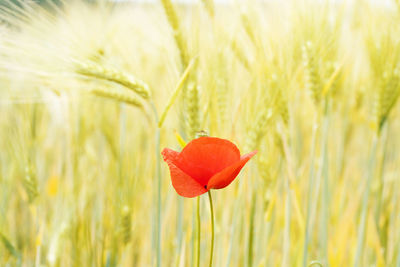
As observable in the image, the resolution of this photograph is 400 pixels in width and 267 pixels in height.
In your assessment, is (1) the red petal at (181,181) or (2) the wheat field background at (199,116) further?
(2) the wheat field background at (199,116)

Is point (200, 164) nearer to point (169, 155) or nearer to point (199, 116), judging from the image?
point (169, 155)

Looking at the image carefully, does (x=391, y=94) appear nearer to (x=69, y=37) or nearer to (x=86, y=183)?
(x=69, y=37)

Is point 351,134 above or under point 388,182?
above

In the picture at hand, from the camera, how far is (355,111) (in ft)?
3.67

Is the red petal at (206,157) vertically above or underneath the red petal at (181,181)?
above

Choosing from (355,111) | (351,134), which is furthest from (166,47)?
(351,134)

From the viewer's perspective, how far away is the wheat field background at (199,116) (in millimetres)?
610

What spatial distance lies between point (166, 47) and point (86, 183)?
1.32 feet

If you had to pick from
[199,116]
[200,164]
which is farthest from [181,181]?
[199,116]

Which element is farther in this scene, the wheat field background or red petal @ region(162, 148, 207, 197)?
the wheat field background

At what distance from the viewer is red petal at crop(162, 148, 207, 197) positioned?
0.37 meters

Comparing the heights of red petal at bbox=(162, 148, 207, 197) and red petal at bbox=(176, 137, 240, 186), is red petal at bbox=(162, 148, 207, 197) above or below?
below

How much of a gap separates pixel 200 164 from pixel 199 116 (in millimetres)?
217

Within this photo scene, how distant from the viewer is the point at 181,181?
37cm
